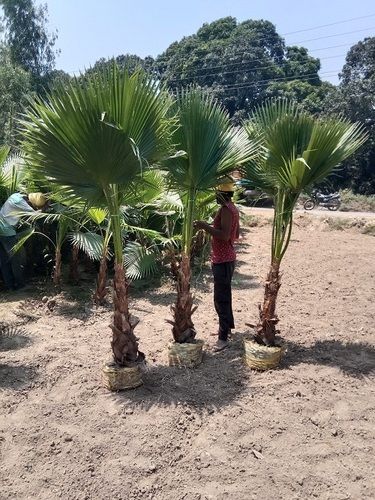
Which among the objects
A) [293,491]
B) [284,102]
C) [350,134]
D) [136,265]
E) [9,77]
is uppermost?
[9,77]

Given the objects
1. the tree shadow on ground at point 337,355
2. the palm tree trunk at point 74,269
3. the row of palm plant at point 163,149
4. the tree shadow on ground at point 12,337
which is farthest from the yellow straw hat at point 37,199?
the tree shadow on ground at point 337,355

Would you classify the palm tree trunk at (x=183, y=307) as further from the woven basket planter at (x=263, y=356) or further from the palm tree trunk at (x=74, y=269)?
the palm tree trunk at (x=74, y=269)

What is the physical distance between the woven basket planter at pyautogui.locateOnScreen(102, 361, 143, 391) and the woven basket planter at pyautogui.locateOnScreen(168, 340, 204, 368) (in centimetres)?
46

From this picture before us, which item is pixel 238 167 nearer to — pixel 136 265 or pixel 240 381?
pixel 240 381

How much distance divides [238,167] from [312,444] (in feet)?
7.08

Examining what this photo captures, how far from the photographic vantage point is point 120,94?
3250 millimetres

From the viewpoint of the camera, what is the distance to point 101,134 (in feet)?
10.5

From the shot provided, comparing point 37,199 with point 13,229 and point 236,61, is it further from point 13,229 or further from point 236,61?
point 236,61

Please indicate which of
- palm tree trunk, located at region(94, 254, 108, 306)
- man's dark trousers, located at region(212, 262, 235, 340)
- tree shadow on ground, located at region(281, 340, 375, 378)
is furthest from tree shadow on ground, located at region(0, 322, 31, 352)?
tree shadow on ground, located at region(281, 340, 375, 378)

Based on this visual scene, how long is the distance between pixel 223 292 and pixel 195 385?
1.04 metres

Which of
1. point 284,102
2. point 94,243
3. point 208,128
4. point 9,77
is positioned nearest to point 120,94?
point 208,128

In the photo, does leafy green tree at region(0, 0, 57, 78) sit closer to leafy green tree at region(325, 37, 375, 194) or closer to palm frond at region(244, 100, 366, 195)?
leafy green tree at region(325, 37, 375, 194)

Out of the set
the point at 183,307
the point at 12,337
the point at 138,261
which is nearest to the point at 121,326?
the point at 183,307

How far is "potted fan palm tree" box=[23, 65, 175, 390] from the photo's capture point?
320cm
